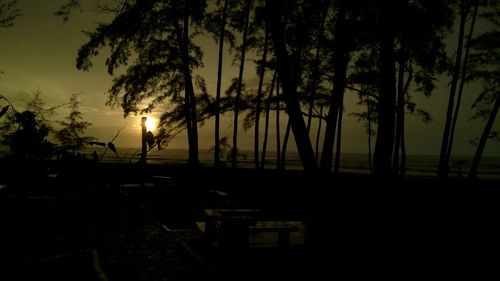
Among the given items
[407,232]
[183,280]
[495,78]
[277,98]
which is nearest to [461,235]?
[407,232]

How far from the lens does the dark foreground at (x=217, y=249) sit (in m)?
5.53

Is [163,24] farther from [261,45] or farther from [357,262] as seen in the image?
[357,262]

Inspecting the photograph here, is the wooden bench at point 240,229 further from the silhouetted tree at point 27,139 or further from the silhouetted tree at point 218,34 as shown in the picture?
the silhouetted tree at point 218,34

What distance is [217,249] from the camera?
6.44m

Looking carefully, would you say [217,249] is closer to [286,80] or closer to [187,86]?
[286,80]

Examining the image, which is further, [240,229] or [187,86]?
[187,86]

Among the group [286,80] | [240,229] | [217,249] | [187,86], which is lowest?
[217,249]

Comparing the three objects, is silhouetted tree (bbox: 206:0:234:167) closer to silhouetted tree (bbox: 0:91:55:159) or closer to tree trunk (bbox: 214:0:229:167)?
tree trunk (bbox: 214:0:229:167)

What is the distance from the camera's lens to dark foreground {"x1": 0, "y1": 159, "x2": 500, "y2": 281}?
5531 millimetres

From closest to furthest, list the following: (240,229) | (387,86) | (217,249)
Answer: (240,229) < (217,249) < (387,86)

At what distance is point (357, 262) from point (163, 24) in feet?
46.5

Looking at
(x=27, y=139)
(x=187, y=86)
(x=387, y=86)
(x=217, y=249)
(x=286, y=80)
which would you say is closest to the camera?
(x=27, y=139)

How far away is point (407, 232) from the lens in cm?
933

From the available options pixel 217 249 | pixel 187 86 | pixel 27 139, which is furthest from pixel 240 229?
pixel 187 86
